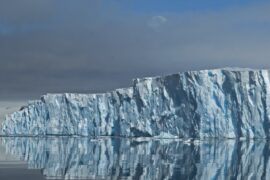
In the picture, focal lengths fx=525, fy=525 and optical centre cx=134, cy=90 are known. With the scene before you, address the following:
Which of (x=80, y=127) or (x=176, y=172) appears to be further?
(x=80, y=127)

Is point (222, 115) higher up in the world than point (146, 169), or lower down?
higher up

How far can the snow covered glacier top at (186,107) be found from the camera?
51.0m

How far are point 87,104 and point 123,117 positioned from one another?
7688 millimetres

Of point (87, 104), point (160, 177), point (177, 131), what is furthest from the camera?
point (87, 104)

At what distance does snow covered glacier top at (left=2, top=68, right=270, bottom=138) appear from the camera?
51.0 metres

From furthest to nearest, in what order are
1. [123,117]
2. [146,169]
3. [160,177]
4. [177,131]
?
[123,117]
[177,131]
[146,169]
[160,177]

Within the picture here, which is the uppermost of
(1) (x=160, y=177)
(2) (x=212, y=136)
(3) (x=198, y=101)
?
(3) (x=198, y=101)

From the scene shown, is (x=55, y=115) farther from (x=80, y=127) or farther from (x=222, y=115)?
(x=222, y=115)

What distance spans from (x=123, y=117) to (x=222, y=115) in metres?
12.5

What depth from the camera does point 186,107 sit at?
53.5m

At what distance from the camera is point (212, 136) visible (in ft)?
170

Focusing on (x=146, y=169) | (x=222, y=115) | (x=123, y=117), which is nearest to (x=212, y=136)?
(x=222, y=115)

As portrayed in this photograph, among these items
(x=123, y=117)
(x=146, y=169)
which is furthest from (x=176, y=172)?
(x=123, y=117)

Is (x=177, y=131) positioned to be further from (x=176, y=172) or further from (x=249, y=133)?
(x=176, y=172)
